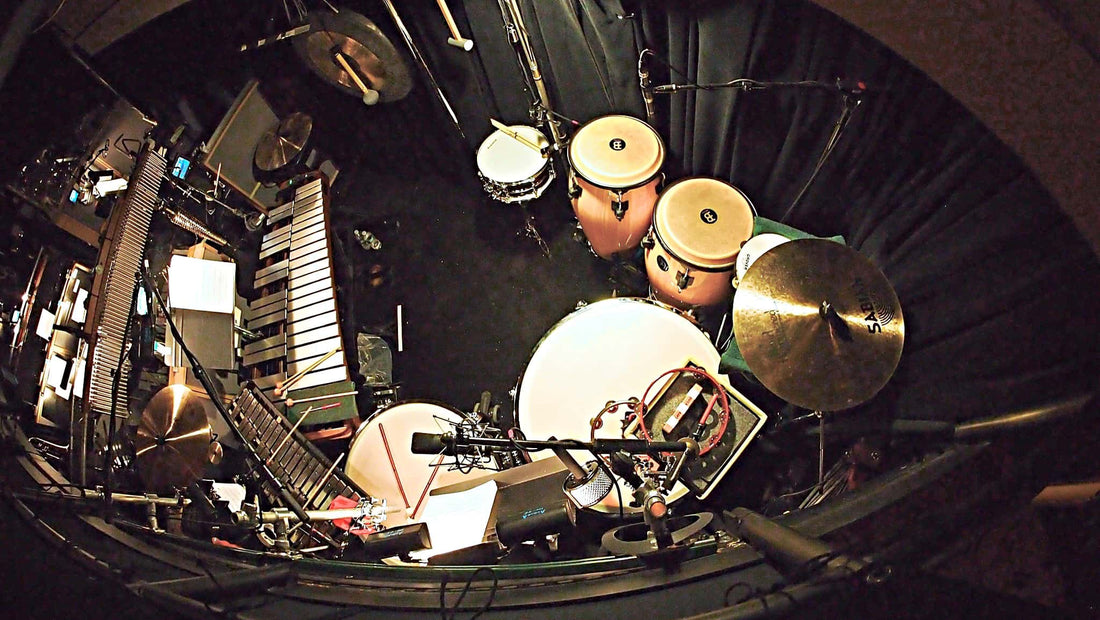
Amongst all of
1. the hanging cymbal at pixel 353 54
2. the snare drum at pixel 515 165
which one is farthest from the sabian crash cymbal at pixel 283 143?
the snare drum at pixel 515 165

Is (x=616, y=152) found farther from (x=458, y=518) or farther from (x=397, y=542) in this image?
(x=397, y=542)

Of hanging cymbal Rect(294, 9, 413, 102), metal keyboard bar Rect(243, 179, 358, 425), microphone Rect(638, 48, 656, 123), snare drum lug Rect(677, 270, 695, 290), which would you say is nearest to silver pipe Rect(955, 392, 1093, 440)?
snare drum lug Rect(677, 270, 695, 290)

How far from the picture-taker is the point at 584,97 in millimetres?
4359

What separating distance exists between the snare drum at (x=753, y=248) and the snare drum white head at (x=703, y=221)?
55 mm

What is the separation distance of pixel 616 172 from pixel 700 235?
0.67 metres

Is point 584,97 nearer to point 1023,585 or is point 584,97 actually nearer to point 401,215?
point 401,215

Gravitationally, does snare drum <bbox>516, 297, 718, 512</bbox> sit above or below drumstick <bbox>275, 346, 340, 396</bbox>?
below

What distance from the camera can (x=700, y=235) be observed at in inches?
128

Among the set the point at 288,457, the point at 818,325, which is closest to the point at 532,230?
the point at 288,457

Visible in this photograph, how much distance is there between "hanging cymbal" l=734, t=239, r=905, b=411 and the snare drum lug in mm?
837

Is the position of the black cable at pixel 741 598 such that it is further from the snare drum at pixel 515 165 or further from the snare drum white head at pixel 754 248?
the snare drum at pixel 515 165

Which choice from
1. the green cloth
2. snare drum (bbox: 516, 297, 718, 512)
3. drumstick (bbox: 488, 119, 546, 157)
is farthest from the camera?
drumstick (bbox: 488, 119, 546, 157)

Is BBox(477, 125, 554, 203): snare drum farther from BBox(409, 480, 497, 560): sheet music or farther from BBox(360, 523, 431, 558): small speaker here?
BBox(360, 523, 431, 558): small speaker

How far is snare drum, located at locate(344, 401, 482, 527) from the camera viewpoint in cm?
342
